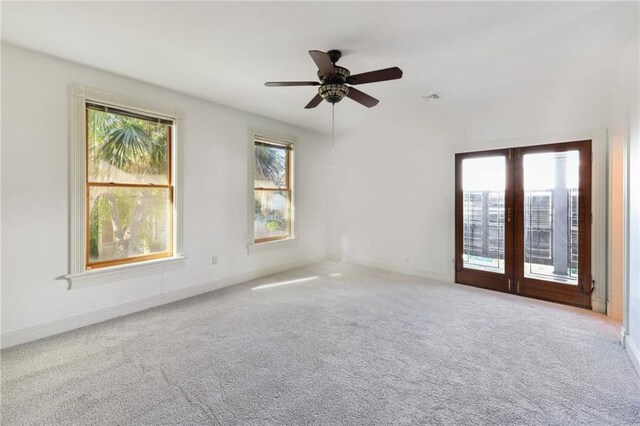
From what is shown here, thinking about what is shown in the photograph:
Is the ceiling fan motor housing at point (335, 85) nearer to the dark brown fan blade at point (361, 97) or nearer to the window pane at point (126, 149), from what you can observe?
the dark brown fan blade at point (361, 97)

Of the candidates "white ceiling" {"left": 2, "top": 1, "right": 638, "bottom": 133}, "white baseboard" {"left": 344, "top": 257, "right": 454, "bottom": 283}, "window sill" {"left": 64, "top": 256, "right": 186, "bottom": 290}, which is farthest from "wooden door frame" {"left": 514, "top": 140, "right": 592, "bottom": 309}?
"window sill" {"left": 64, "top": 256, "right": 186, "bottom": 290}

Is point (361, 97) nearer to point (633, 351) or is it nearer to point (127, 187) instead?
point (127, 187)

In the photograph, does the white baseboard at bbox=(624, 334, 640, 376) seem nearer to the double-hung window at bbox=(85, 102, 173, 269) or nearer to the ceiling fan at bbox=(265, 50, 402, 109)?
the ceiling fan at bbox=(265, 50, 402, 109)

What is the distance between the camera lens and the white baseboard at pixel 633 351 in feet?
7.32

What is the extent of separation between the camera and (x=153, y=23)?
2334 millimetres

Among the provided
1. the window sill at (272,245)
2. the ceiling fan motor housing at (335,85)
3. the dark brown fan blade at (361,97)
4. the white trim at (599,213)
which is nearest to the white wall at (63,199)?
the window sill at (272,245)

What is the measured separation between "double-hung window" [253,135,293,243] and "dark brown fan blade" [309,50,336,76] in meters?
2.50

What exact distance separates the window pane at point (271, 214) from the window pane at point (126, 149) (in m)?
1.61

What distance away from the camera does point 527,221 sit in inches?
156

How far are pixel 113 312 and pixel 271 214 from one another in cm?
270

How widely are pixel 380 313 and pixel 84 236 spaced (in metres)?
3.41

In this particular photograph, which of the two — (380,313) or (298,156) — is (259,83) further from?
(380,313)

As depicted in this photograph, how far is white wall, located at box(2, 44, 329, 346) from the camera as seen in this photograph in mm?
2654

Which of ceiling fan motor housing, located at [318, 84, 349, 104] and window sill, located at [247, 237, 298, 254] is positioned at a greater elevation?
ceiling fan motor housing, located at [318, 84, 349, 104]
